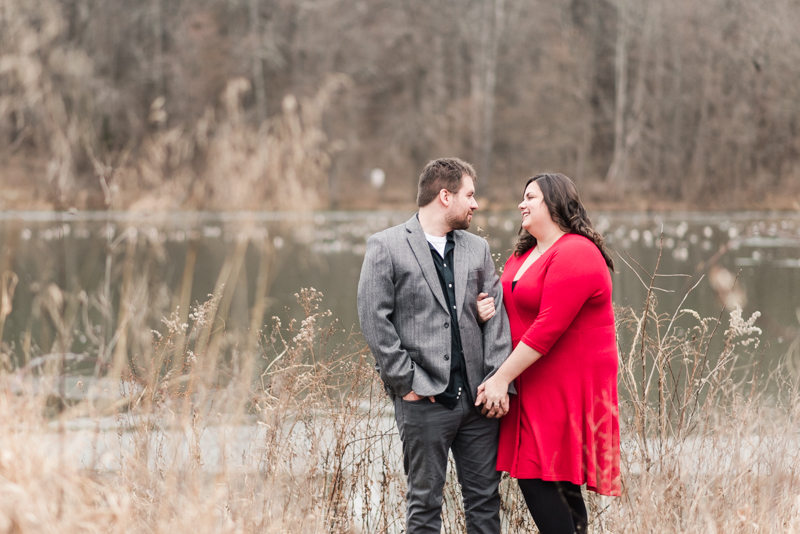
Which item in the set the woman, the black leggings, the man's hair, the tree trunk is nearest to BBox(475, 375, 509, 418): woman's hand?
the woman

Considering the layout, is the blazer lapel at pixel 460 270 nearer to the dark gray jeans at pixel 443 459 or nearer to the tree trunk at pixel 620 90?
the dark gray jeans at pixel 443 459

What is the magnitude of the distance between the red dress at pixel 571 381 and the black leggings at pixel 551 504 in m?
0.07

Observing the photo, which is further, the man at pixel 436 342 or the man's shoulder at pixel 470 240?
the man's shoulder at pixel 470 240

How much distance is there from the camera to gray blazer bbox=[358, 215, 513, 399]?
2.71 metres

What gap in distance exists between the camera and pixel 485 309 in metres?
2.85

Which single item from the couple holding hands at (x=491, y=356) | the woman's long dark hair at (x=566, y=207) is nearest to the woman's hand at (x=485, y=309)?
the couple holding hands at (x=491, y=356)

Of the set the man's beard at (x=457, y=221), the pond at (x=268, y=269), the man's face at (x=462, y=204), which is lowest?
the pond at (x=268, y=269)

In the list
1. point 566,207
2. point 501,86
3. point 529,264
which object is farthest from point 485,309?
point 501,86

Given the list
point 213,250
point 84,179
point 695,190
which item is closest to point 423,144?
point 695,190

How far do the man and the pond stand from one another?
453mm

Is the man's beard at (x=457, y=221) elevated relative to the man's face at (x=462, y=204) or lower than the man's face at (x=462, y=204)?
lower

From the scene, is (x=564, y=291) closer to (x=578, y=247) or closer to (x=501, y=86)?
(x=578, y=247)

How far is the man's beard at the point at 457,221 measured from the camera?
2.82 metres

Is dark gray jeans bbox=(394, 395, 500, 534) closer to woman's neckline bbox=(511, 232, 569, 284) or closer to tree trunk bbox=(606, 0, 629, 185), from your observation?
woman's neckline bbox=(511, 232, 569, 284)
